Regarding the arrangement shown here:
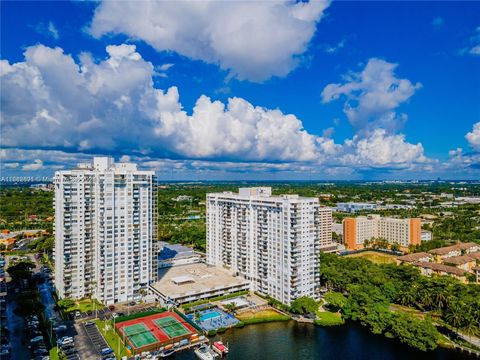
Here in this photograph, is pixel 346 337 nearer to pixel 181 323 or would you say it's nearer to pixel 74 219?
pixel 181 323

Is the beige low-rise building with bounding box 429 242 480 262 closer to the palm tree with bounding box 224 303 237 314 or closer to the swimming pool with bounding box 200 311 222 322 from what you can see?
the palm tree with bounding box 224 303 237 314

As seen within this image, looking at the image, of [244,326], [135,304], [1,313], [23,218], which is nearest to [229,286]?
[244,326]

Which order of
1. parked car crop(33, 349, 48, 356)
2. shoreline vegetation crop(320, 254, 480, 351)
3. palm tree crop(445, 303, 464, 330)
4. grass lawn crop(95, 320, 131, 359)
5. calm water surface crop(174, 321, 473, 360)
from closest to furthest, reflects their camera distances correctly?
parked car crop(33, 349, 48, 356)
grass lawn crop(95, 320, 131, 359)
calm water surface crop(174, 321, 473, 360)
shoreline vegetation crop(320, 254, 480, 351)
palm tree crop(445, 303, 464, 330)

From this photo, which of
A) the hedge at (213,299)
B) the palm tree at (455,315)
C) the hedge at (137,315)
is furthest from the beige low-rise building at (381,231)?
the hedge at (137,315)

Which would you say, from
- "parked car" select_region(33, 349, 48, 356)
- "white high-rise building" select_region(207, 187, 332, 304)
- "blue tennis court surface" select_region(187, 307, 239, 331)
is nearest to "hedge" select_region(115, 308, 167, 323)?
"blue tennis court surface" select_region(187, 307, 239, 331)

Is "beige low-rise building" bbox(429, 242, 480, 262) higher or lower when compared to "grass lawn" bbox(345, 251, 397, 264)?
higher

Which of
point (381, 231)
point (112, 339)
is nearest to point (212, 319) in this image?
point (112, 339)
